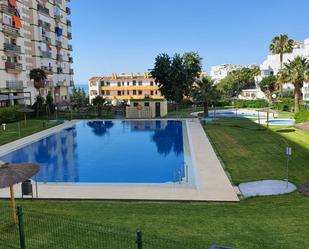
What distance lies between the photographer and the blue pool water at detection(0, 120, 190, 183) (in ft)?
67.4

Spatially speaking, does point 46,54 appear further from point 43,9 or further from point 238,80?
point 238,80

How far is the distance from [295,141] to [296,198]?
45.9 ft

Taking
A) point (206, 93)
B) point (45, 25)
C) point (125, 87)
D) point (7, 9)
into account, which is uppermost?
point (45, 25)

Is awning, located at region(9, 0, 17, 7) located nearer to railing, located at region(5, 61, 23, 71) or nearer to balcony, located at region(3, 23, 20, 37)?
balcony, located at region(3, 23, 20, 37)

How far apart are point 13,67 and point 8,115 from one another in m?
9.81

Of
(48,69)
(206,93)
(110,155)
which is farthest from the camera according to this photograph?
(48,69)

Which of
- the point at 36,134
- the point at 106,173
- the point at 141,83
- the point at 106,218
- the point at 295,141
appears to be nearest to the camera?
the point at 106,218

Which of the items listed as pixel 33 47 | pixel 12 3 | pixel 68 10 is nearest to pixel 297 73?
pixel 12 3

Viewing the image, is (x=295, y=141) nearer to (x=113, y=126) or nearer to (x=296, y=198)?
(x=296, y=198)

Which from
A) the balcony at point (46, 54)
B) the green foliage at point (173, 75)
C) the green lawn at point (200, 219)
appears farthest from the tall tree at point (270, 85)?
the green lawn at point (200, 219)

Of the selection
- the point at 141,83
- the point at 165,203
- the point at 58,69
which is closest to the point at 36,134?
the point at 165,203

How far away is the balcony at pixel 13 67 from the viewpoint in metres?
48.0

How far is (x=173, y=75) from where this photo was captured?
187ft

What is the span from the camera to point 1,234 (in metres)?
9.94
